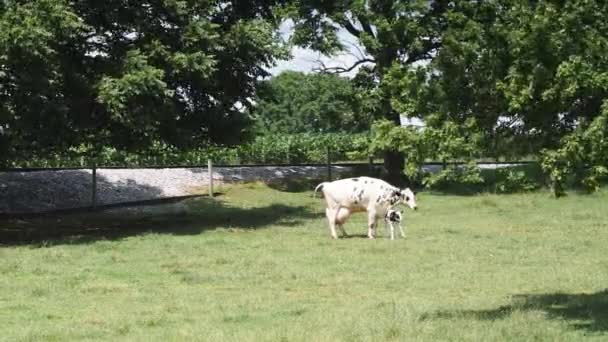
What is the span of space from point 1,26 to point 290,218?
990 centimetres

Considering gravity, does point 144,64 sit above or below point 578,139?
above

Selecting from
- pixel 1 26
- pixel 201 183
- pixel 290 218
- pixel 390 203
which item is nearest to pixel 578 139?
pixel 390 203

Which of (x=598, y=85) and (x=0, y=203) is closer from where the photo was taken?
(x=598, y=85)

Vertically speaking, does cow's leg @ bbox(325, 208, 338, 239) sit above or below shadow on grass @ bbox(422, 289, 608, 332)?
above

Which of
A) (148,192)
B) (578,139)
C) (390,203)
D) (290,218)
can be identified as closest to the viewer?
(578,139)

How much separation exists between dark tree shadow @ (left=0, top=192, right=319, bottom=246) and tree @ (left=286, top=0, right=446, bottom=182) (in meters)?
9.77

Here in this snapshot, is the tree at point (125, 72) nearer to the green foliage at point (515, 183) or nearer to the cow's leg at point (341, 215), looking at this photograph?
the cow's leg at point (341, 215)

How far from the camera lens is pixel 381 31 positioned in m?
36.1

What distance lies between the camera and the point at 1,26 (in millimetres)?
18109

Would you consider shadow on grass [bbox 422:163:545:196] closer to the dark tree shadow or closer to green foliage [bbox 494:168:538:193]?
green foliage [bbox 494:168:538:193]

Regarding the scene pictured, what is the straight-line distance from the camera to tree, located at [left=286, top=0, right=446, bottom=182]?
3591 centimetres

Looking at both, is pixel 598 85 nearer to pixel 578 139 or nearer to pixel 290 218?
pixel 578 139

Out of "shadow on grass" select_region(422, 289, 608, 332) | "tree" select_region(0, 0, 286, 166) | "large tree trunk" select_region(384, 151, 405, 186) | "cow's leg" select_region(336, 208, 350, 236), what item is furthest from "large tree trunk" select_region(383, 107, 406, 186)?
"shadow on grass" select_region(422, 289, 608, 332)

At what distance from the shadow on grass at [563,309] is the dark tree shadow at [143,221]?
11.4 m
